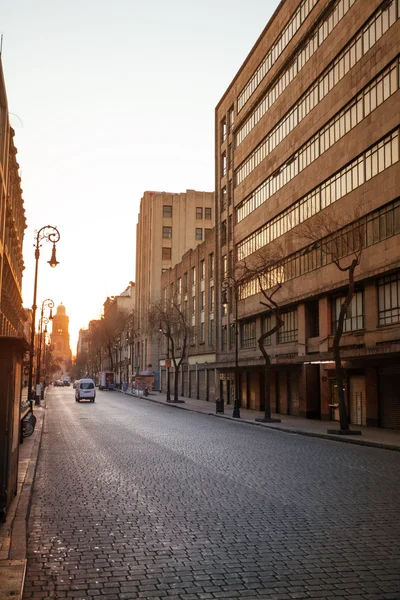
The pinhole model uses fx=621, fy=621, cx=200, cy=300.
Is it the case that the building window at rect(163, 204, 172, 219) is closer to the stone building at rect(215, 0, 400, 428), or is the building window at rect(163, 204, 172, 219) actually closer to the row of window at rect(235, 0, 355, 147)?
the stone building at rect(215, 0, 400, 428)

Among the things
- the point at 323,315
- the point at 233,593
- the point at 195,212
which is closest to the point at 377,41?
the point at 323,315

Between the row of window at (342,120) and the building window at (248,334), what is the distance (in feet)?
41.3

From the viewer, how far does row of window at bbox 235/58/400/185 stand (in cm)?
2770

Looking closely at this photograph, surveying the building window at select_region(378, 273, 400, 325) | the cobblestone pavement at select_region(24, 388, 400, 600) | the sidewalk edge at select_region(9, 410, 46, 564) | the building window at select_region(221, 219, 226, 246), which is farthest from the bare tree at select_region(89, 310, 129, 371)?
the sidewalk edge at select_region(9, 410, 46, 564)

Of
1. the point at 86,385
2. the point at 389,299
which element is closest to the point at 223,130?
the point at 86,385

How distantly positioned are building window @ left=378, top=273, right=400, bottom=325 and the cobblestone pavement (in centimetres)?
1069

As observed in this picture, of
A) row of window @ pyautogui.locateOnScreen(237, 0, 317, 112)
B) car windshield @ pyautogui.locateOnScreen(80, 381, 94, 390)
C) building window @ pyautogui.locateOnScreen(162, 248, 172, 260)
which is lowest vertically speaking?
car windshield @ pyautogui.locateOnScreen(80, 381, 94, 390)

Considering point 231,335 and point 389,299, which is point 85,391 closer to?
point 231,335

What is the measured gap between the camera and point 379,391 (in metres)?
28.7

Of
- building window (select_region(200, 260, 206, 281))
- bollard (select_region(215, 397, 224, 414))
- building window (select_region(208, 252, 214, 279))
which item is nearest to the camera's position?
bollard (select_region(215, 397, 224, 414))

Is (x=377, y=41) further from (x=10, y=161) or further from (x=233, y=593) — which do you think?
(x=233, y=593)

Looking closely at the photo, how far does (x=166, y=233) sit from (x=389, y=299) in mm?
68530

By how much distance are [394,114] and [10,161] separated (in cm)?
2138

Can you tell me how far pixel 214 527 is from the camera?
8406 mm
